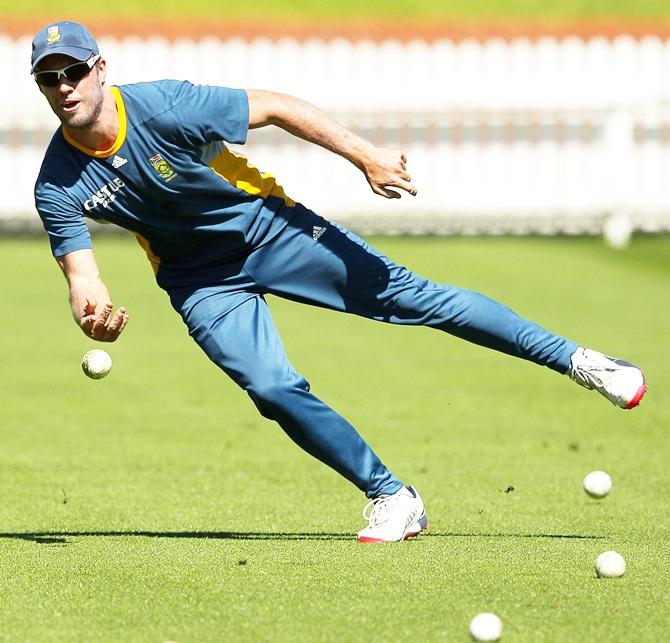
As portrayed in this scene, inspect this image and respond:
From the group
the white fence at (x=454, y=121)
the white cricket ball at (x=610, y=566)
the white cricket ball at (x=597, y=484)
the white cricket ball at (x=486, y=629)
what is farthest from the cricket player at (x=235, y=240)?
the white fence at (x=454, y=121)

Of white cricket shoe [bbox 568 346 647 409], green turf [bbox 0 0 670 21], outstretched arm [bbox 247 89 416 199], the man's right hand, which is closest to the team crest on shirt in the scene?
outstretched arm [bbox 247 89 416 199]

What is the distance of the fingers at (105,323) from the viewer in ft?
21.4

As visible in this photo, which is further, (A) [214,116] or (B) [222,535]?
(B) [222,535]

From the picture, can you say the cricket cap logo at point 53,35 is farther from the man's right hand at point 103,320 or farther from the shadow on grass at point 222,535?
the shadow on grass at point 222,535

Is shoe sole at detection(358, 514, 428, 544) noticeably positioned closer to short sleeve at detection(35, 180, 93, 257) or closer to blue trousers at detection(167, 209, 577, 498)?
blue trousers at detection(167, 209, 577, 498)

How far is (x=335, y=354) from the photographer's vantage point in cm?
1399

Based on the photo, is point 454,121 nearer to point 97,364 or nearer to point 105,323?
point 97,364

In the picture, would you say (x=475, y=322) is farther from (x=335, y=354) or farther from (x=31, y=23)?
(x=31, y=23)

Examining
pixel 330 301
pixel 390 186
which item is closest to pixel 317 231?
pixel 330 301

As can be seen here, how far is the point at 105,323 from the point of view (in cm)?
654

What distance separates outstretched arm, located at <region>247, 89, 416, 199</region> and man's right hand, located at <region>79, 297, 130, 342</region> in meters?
1.04

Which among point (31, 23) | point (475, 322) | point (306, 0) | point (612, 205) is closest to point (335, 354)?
point (475, 322)

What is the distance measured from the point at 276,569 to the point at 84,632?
1168 millimetres

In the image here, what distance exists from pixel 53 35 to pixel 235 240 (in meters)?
1.28
